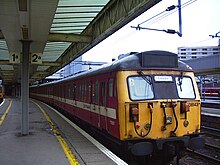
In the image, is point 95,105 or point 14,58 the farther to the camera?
point 14,58

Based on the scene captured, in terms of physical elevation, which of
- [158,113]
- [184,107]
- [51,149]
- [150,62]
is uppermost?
[150,62]

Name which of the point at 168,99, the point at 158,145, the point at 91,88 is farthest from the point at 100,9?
the point at 158,145

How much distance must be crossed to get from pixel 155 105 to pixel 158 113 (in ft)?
0.68

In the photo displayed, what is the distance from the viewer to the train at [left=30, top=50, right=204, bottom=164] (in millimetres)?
7184

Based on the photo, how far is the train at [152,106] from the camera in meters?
7.18

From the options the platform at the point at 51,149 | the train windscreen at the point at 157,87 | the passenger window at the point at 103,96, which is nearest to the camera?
the platform at the point at 51,149

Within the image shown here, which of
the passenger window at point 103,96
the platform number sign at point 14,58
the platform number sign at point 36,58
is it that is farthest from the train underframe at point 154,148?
the platform number sign at point 14,58

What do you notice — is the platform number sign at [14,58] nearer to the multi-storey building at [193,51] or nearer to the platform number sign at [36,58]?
the platform number sign at [36,58]

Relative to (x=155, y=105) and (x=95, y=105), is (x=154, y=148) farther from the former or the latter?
(x=95, y=105)

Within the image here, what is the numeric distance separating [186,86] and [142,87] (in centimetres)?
134

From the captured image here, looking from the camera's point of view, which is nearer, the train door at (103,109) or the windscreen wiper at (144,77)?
the windscreen wiper at (144,77)

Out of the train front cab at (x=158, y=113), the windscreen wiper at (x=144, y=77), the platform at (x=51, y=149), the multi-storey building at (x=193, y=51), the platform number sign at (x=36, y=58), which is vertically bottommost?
the platform at (x=51, y=149)

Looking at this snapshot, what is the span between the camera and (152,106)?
734 cm

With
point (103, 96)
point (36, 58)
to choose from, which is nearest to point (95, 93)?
point (103, 96)
